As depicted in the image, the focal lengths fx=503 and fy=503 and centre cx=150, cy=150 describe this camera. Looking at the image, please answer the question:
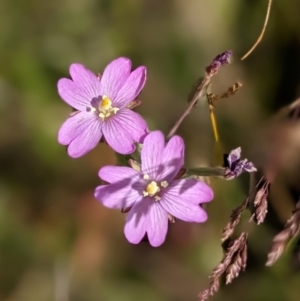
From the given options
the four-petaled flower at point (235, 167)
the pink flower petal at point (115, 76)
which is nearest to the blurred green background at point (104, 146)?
the pink flower petal at point (115, 76)

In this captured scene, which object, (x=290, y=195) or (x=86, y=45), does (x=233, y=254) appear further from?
(x=86, y=45)

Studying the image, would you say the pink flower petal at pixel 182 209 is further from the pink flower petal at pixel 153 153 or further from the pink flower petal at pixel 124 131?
the pink flower petal at pixel 124 131

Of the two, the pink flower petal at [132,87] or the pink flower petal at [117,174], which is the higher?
the pink flower petal at [132,87]

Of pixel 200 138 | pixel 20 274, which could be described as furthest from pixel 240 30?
pixel 20 274

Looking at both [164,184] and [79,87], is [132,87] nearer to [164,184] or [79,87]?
[79,87]

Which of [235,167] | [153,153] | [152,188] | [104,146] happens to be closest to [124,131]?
[153,153]

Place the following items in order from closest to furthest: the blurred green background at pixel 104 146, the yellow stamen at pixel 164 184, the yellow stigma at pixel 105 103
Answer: the yellow stamen at pixel 164 184, the yellow stigma at pixel 105 103, the blurred green background at pixel 104 146
